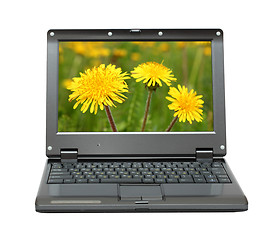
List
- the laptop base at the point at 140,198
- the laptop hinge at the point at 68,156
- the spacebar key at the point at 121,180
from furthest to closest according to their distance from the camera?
the laptop hinge at the point at 68,156 → the spacebar key at the point at 121,180 → the laptop base at the point at 140,198

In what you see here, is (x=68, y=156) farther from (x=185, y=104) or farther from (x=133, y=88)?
(x=185, y=104)

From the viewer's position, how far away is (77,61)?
2363 mm

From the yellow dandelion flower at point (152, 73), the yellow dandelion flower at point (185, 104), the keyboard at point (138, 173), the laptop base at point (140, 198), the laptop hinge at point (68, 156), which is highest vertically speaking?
the yellow dandelion flower at point (152, 73)

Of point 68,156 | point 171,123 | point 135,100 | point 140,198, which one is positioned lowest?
point 140,198

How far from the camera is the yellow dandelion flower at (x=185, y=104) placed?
2.34 meters

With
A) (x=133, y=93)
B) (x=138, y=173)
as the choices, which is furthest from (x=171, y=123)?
(x=138, y=173)

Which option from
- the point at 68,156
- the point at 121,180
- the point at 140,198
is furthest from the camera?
the point at 68,156

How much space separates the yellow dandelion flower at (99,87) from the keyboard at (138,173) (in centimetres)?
29

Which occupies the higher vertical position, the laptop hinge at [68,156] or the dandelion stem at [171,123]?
the dandelion stem at [171,123]

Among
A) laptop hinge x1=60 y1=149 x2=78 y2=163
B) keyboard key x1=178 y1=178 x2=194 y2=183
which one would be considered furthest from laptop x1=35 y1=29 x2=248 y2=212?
keyboard key x1=178 y1=178 x2=194 y2=183

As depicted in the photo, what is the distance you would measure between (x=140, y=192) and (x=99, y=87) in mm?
599

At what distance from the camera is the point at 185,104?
7.73ft

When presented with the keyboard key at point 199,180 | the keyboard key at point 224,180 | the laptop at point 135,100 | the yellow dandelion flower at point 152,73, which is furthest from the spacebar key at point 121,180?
the yellow dandelion flower at point 152,73

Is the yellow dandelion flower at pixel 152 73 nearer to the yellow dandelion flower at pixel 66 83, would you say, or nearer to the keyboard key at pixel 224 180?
the yellow dandelion flower at pixel 66 83
